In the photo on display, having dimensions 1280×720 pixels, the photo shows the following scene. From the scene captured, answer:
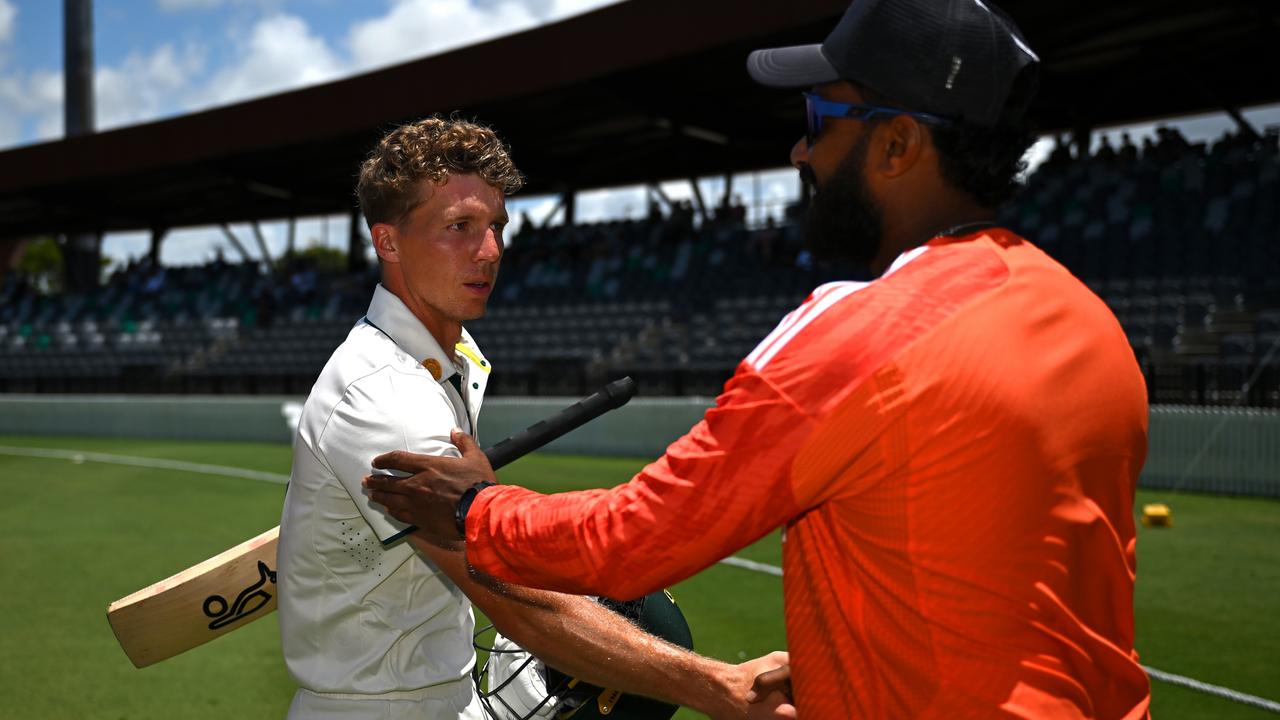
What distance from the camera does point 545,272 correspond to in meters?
29.5

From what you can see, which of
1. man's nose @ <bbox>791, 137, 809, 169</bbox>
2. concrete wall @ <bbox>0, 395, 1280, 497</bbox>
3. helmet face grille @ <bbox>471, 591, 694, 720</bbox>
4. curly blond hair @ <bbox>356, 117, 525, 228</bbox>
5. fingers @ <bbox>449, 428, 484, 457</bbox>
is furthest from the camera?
concrete wall @ <bbox>0, 395, 1280, 497</bbox>

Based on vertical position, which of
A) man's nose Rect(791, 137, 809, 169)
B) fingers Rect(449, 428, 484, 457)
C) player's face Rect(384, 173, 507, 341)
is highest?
man's nose Rect(791, 137, 809, 169)

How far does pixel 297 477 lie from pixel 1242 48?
25441 millimetres

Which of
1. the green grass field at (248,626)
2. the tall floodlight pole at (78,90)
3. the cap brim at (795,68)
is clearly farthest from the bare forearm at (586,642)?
the tall floodlight pole at (78,90)

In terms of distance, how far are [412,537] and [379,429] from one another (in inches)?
9.0

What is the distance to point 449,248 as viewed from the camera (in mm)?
2682

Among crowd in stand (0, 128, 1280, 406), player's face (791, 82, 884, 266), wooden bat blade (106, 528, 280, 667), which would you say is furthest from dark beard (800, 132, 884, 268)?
crowd in stand (0, 128, 1280, 406)

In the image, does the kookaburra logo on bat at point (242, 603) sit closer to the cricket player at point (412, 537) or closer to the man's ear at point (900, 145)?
the cricket player at point (412, 537)

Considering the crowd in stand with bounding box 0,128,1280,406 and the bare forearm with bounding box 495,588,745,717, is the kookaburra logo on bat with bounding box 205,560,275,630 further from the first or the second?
the crowd in stand with bounding box 0,128,1280,406

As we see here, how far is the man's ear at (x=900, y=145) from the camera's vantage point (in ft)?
5.84

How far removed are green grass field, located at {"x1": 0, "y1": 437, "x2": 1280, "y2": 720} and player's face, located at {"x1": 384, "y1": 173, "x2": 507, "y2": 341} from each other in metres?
4.05

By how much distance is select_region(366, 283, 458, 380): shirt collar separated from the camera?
98.5 inches

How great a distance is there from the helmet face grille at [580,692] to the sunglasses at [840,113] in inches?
44.1

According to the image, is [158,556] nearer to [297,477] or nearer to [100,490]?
[100,490]
